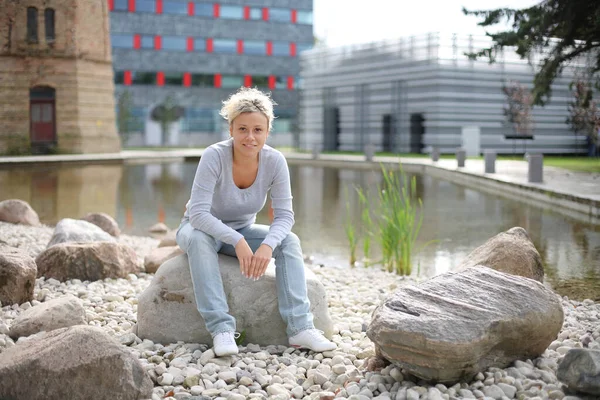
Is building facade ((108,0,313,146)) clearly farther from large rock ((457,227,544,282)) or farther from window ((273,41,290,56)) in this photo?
large rock ((457,227,544,282))

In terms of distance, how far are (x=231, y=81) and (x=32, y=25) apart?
4631 centimetres

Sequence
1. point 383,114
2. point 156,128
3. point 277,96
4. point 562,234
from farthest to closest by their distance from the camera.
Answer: point 277,96 < point 156,128 < point 383,114 < point 562,234

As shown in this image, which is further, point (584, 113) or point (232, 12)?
point (232, 12)

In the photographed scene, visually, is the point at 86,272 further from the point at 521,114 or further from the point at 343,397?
the point at 521,114

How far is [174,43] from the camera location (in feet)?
177

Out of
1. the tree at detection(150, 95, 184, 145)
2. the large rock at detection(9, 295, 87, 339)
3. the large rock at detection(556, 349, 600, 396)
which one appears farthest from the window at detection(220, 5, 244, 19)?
the large rock at detection(556, 349, 600, 396)

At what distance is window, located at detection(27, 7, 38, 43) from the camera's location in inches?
408

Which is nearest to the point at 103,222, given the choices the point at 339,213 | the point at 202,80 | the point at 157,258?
the point at 157,258

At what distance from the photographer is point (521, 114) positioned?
34.6 m

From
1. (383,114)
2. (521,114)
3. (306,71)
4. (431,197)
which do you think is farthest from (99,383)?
(306,71)

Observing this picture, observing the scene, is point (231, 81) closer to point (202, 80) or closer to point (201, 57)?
point (202, 80)

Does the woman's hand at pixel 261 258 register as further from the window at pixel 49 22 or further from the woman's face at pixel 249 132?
the window at pixel 49 22

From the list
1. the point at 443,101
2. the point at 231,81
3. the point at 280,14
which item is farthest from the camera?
the point at 231,81

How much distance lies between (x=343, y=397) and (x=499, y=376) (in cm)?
74
